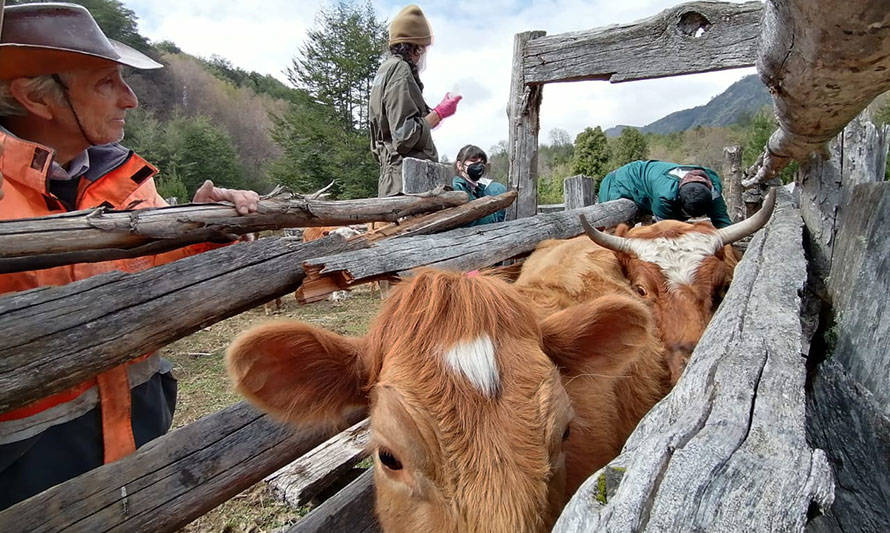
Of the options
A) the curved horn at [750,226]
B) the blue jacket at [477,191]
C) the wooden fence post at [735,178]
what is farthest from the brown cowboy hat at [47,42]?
the wooden fence post at [735,178]

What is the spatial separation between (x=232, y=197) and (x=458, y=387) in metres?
1.35

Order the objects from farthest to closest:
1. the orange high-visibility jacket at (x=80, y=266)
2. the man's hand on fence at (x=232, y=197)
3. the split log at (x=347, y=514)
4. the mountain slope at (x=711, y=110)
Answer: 1. the mountain slope at (x=711, y=110)
2. the split log at (x=347, y=514)
3. the man's hand on fence at (x=232, y=197)
4. the orange high-visibility jacket at (x=80, y=266)

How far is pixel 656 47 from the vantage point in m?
3.64

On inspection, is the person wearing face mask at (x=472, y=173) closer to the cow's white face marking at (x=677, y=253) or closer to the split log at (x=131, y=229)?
the cow's white face marking at (x=677, y=253)

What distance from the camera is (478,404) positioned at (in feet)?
4.66

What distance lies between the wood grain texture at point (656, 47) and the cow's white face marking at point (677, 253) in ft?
4.59

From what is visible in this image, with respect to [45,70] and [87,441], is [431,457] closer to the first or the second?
[87,441]

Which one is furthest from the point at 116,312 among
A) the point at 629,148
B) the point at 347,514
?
the point at 629,148

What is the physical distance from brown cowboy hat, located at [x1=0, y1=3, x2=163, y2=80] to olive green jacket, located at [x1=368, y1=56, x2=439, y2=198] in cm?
232

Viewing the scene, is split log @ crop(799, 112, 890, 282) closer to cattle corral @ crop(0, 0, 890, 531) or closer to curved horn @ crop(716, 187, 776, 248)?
cattle corral @ crop(0, 0, 890, 531)

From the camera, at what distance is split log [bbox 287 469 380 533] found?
2.26 metres

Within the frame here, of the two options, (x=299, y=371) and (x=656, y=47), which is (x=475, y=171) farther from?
(x=299, y=371)

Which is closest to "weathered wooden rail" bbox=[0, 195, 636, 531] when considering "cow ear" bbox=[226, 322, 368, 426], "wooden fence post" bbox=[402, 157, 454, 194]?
A: "cow ear" bbox=[226, 322, 368, 426]

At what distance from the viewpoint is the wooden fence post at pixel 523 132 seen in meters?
4.06
